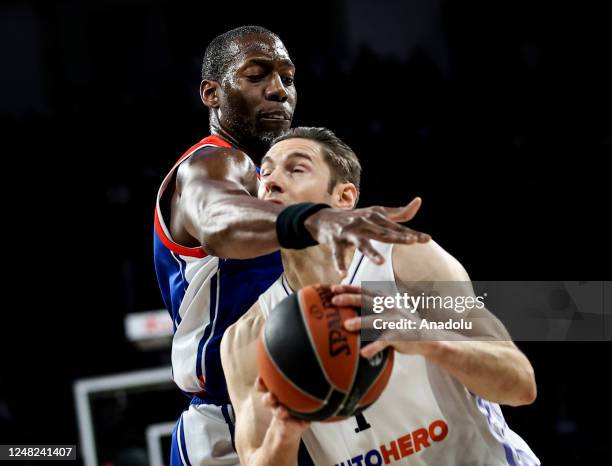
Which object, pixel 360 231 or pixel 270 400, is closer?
pixel 360 231

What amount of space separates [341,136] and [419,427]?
4.94 meters

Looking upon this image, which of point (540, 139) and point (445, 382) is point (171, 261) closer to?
point (445, 382)

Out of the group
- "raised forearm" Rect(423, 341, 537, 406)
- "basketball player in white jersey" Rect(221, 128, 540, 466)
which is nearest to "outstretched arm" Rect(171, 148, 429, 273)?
"basketball player in white jersey" Rect(221, 128, 540, 466)

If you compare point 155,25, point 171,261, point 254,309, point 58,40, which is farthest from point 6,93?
point 254,309

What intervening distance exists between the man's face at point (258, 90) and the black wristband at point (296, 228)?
120 cm

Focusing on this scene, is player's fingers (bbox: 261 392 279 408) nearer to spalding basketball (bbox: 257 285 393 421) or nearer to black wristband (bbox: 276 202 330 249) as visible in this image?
spalding basketball (bbox: 257 285 393 421)

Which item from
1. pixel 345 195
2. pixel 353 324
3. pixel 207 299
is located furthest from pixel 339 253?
pixel 207 299

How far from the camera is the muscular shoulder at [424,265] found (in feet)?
6.97

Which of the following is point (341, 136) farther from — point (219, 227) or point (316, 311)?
point (316, 311)

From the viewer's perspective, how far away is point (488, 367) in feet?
6.46

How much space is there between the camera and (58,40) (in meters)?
7.73

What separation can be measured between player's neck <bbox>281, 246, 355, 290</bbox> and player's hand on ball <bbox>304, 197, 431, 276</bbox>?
661mm

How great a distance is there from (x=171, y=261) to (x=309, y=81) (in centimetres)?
468

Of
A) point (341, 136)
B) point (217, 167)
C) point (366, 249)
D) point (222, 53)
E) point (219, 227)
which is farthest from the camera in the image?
point (341, 136)
